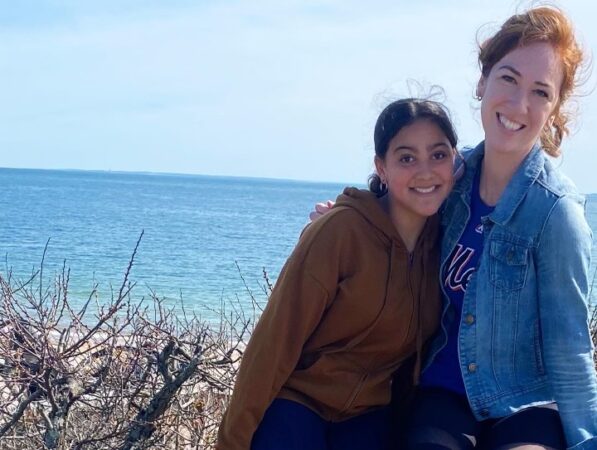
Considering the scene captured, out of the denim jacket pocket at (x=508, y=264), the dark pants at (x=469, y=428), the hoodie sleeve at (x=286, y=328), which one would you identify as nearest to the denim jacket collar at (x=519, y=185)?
the denim jacket pocket at (x=508, y=264)

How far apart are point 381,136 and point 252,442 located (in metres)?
1.40

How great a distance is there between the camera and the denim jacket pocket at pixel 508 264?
369 cm

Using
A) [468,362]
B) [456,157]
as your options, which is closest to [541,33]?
[456,157]

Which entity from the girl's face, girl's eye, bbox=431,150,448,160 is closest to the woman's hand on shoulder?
the girl's face

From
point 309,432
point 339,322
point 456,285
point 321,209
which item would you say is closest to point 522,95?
point 456,285

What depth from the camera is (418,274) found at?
12.9 feet

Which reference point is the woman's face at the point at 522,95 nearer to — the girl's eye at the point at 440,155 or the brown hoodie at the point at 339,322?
the girl's eye at the point at 440,155

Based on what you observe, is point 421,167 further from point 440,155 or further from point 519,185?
point 519,185

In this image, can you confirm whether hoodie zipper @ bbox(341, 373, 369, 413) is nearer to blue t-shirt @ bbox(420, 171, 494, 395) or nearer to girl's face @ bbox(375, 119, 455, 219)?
blue t-shirt @ bbox(420, 171, 494, 395)

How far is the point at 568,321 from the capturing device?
3.57 metres

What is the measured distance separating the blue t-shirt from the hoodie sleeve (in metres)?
0.51

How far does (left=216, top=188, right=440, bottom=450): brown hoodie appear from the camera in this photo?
3.76 m

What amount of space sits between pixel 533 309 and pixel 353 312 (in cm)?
73

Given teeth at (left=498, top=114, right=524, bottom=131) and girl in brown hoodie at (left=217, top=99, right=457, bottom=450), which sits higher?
teeth at (left=498, top=114, right=524, bottom=131)
